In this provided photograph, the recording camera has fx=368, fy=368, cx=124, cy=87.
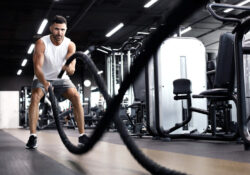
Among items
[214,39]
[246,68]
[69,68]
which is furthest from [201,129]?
[214,39]

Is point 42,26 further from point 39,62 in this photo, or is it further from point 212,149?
point 212,149

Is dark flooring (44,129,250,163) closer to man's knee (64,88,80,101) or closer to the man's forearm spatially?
man's knee (64,88,80,101)

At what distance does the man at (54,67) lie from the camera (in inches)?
125

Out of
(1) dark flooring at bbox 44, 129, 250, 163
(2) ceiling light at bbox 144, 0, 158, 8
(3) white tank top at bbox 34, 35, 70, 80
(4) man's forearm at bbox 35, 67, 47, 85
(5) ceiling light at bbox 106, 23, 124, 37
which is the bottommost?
(1) dark flooring at bbox 44, 129, 250, 163

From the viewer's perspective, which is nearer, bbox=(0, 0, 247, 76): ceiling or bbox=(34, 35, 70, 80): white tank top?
bbox=(34, 35, 70, 80): white tank top

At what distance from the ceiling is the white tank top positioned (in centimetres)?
606

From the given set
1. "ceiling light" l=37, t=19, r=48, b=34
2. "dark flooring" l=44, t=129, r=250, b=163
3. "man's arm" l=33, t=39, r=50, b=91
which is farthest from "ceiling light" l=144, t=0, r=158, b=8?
"man's arm" l=33, t=39, r=50, b=91

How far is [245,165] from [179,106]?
2.62 metres

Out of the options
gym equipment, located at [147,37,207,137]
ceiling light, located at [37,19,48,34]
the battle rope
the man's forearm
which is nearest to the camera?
the battle rope

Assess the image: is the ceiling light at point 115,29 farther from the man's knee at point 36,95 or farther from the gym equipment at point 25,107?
the man's knee at point 36,95

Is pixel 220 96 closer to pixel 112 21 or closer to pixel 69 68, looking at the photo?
pixel 69 68

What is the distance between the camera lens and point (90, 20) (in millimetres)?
10852

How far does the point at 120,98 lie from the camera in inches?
41.4

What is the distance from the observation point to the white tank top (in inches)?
128
